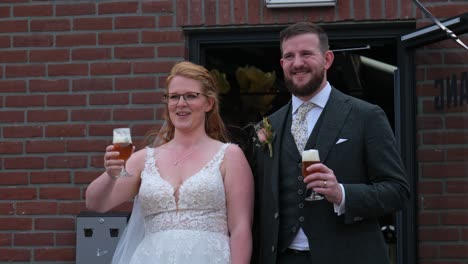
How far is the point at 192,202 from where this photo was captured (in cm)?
411

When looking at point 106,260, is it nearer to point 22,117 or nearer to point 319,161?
point 22,117

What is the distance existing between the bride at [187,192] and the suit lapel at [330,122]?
49cm

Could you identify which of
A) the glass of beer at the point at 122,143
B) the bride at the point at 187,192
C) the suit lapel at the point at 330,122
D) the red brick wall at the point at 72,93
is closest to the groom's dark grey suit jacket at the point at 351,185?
the suit lapel at the point at 330,122

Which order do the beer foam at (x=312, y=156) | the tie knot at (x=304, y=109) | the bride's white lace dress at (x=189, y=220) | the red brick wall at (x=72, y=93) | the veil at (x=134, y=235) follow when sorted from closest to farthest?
the beer foam at (x=312, y=156) < the tie knot at (x=304, y=109) < the bride's white lace dress at (x=189, y=220) < the veil at (x=134, y=235) < the red brick wall at (x=72, y=93)

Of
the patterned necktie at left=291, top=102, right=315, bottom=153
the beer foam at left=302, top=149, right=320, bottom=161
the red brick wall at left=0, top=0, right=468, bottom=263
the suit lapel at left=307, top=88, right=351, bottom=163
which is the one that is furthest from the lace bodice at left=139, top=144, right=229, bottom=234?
the red brick wall at left=0, top=0, right=468, bottom=263

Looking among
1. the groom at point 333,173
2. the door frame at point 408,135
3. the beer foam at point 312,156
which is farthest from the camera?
the door frame at point 408,135

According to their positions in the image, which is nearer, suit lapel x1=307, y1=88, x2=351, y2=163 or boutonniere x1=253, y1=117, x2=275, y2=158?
suit lapel x1=307, y1=88, x2=351, y2=163

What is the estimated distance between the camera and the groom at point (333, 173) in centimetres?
375

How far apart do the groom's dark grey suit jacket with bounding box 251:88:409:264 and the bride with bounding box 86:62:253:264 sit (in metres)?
0.25

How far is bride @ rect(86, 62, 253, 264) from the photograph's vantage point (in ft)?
13.4

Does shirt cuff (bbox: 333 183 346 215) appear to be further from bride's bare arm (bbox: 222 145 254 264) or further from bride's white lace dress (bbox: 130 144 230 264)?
bride's white lace dress (bbox: 130 144 230 264)

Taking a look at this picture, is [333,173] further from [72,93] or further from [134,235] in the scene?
[72,93]

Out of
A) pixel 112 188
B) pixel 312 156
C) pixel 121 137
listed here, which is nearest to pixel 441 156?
pixel 312 156

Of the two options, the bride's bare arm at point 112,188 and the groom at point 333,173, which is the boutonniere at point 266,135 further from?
the bride's bare arm at point 112,188
